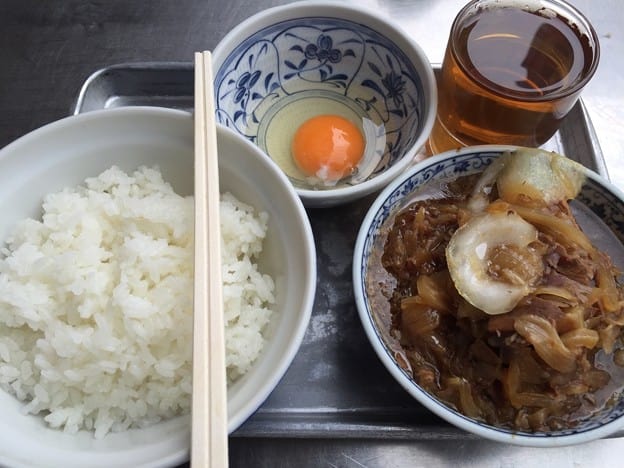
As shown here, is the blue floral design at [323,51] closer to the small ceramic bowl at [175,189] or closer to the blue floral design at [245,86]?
Answer: the blue floral design at [245,86]

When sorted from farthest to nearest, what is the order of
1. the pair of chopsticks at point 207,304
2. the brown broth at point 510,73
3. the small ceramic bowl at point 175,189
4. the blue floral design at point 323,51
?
the blue floral design at point 323,51 < the brown broth at point 510,73 < the small ceramic bowl at point 175,189 < the pair of chopsticks at point 207,304

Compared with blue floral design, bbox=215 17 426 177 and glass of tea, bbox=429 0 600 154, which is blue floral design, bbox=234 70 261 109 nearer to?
blue floral design, bbox=215 17 426 177

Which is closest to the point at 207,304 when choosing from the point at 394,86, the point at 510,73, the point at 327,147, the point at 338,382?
the point at 338,382

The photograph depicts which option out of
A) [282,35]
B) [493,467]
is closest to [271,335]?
[493,467]

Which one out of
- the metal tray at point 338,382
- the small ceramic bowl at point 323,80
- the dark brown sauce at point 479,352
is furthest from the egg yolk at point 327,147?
the dark brown sauce at point 479,352

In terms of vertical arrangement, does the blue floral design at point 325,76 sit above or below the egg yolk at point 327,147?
above

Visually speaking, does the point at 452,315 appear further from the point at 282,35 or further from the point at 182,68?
the point at 182,68
